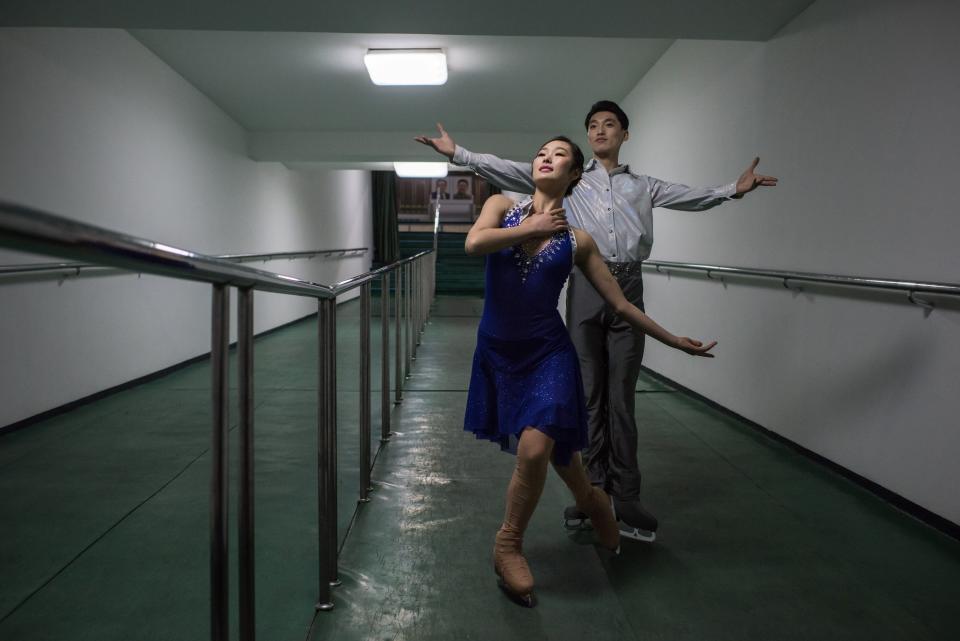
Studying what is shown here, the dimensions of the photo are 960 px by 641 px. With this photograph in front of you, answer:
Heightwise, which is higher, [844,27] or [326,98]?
[326,98]

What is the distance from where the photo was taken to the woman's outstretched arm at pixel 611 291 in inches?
73.6

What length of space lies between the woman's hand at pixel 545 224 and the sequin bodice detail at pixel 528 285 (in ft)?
0.28

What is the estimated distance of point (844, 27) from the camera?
2.86m

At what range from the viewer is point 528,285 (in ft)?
5.86

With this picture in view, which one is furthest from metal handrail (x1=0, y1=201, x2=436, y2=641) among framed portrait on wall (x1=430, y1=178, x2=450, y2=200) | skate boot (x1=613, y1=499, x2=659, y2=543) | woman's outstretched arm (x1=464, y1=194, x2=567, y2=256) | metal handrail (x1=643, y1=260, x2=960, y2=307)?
framed portrait on wall (x1=430, y1=178, x2=450, y2=200)

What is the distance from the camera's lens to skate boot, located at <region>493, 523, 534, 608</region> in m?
1.78

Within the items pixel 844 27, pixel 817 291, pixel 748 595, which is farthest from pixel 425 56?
pixel 748 595

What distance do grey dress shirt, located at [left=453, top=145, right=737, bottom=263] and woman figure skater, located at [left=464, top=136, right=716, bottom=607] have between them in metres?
0.40

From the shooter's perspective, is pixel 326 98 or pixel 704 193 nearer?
pixel 704 193

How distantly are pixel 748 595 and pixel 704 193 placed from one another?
52.5 inches

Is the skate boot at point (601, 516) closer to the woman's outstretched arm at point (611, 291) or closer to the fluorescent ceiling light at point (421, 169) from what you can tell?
the woman's outstretched arm at point (611, 291)

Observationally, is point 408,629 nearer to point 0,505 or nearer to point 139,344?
point 0,505

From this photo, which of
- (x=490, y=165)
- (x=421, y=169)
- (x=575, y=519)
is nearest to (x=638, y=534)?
(x=575, y=519)

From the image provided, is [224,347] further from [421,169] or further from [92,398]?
[421,169]
